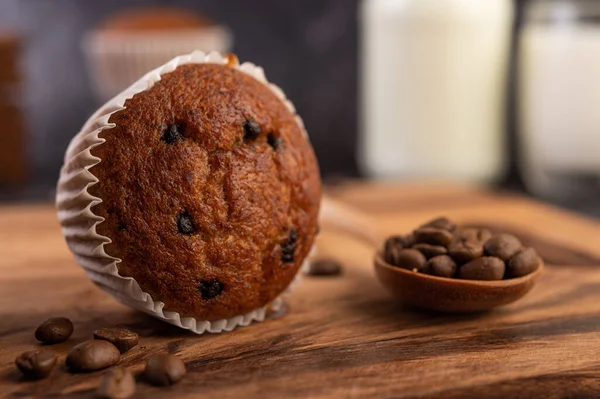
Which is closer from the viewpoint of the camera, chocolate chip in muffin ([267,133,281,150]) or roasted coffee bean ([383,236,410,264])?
chocolate chip in muffin ([267,133,281,150])

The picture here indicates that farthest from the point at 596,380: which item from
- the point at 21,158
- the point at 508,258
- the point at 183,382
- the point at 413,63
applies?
the point at 21,158

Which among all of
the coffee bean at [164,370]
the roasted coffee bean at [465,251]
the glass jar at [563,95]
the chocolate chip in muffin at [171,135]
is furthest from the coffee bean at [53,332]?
the glass jar at [563,95]

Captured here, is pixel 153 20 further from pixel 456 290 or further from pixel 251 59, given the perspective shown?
pixel 456 290

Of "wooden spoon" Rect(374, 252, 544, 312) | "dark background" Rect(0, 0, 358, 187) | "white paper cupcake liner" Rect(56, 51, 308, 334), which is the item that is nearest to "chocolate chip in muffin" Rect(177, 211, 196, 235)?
"white paper cupcake liner" Rect(56, 51, 308, 334)

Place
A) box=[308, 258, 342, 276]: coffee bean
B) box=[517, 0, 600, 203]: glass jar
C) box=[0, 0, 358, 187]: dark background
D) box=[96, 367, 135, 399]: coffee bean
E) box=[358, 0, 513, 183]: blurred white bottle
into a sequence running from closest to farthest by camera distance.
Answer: box=[96, 367, 135, 399]: coffee bean → box=[308, 258, 342, 276]: coffee bean → box=[517, 0, 600, 203]: glass jar → box=[358, 0, 513, 183]: blurred white bottle → box=[0, 0, 358, 187]: dark background

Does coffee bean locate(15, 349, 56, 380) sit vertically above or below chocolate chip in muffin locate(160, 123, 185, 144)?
below

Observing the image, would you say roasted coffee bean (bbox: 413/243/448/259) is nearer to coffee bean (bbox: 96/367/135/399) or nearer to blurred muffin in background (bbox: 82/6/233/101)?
coffee bean (bbox: 96/367/135/399)

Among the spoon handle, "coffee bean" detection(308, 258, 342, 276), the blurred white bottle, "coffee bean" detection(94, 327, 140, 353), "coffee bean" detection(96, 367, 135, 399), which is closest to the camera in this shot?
"coffee bean" detection(96, 367, 135, 399)

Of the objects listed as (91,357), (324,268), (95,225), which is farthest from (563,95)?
(91,357)
